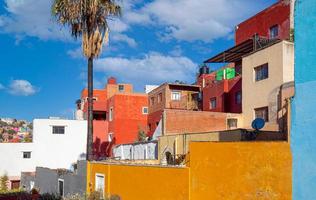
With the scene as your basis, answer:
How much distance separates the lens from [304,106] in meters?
9.02

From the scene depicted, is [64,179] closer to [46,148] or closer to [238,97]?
[238,97]

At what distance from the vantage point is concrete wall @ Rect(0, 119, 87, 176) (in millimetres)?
43906

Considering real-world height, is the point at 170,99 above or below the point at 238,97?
above

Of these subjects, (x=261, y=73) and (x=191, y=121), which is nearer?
(x=261, y=73)

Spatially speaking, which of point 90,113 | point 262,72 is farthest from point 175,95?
point 90,113

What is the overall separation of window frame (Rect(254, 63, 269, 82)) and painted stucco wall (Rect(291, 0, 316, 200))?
54.9ft

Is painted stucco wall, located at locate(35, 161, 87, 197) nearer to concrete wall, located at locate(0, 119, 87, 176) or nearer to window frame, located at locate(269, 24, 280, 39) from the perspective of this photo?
concrete wall, located at locate(0, 119, 87, 176)

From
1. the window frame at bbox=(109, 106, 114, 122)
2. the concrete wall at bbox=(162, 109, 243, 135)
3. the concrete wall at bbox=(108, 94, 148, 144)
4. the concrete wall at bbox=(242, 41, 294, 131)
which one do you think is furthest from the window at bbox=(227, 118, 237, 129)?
the window frame at bbox=(109, 106, 114, 122)

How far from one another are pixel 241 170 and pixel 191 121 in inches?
816

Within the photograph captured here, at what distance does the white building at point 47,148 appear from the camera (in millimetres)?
43906

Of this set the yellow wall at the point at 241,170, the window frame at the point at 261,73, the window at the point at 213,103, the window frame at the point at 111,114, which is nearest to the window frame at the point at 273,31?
the window frame at the point at 261,73

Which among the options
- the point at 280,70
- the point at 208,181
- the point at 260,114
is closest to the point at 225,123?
the point at 260,114

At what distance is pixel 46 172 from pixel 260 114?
49.8 feet

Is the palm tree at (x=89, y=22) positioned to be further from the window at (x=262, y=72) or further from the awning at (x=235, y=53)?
the awning at (x=235, y=53)
